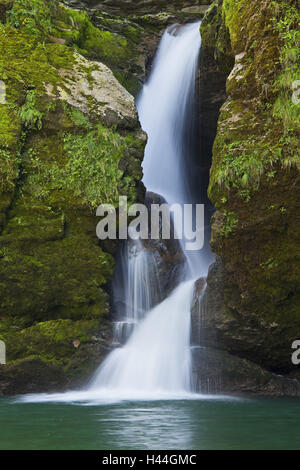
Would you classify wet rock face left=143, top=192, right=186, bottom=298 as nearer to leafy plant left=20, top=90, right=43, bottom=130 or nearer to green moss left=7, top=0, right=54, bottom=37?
leafy plant left=20, top=90, right=43, bottom=130

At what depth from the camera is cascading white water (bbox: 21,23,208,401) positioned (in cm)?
762

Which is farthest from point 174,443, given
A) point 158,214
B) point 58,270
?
point 158,214

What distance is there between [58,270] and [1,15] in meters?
5.39

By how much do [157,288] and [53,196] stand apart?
2736 millimetres

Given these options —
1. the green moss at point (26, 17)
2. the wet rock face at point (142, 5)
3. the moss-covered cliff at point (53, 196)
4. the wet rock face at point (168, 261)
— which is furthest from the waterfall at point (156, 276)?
the green moss at point (26, 17)

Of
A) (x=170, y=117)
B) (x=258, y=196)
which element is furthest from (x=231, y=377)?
(x=170, y=117)

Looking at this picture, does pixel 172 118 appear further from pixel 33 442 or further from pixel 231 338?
pixel 33 442

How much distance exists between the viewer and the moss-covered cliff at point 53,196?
7879 millimetres

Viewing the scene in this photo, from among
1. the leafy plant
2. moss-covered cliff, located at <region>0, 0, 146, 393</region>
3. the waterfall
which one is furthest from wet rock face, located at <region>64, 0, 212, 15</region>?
the leafy plant

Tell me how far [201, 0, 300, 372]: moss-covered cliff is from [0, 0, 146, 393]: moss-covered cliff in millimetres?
A: 2040

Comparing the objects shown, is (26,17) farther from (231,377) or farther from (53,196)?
(231,377)

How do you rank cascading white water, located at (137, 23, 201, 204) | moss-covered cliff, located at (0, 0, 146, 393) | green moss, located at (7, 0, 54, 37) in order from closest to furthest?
moss-covered cliff, located at (0, 0, 146, 393), green moss, located at (7, 0, 54, 37), cascading white water, located at (137, 23, 201, 204)

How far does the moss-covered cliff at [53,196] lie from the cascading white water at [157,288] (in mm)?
517

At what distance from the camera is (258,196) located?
7.23 m
